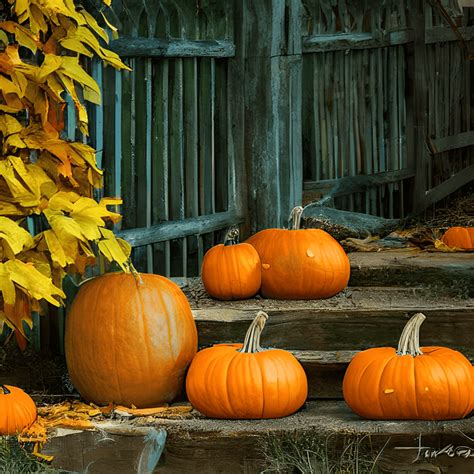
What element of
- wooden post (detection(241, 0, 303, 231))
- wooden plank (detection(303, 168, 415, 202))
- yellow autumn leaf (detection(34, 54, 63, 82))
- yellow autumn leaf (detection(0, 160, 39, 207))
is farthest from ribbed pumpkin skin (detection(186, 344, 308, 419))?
wooden plank (detection(303, 168, 415, 202))

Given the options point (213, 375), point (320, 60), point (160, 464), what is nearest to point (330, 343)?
point (213, 375)

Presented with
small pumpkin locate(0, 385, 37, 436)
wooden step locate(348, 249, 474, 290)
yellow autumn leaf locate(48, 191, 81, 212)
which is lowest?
small pumpkin locate(0, 385, 37, 436)

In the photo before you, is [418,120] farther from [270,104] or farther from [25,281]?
[25,281]

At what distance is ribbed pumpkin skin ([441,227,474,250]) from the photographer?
6.11 metres

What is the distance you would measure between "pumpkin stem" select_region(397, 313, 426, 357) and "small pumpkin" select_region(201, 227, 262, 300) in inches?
39.6

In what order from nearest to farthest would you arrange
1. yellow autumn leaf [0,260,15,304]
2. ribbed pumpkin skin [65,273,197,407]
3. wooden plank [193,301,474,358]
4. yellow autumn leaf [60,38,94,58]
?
yellow autumn leaf [0,260,15,304] → yellow autumn leaf [60,38,94,58] → ribbed pumpkin skin [65,273,197,407] → wooden plank [193,301,474,358]

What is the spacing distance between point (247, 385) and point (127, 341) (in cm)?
54

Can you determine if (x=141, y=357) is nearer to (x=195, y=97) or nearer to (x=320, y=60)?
(x=195, y=97)

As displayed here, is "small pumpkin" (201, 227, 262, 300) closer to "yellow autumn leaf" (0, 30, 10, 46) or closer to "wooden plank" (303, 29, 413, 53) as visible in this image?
"yellow autumn leaf" (0, 30, 10, 46)

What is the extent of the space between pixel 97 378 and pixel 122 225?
1261 millimetres

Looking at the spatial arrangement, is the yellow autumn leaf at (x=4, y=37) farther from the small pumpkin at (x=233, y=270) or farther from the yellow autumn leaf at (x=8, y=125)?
the small pumpkin at (x=233, y=270)

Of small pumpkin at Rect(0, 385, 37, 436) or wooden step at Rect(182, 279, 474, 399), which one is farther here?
wooden step at Rect(182, 279, 474, 399)

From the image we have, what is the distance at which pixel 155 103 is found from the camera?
18.5ft
